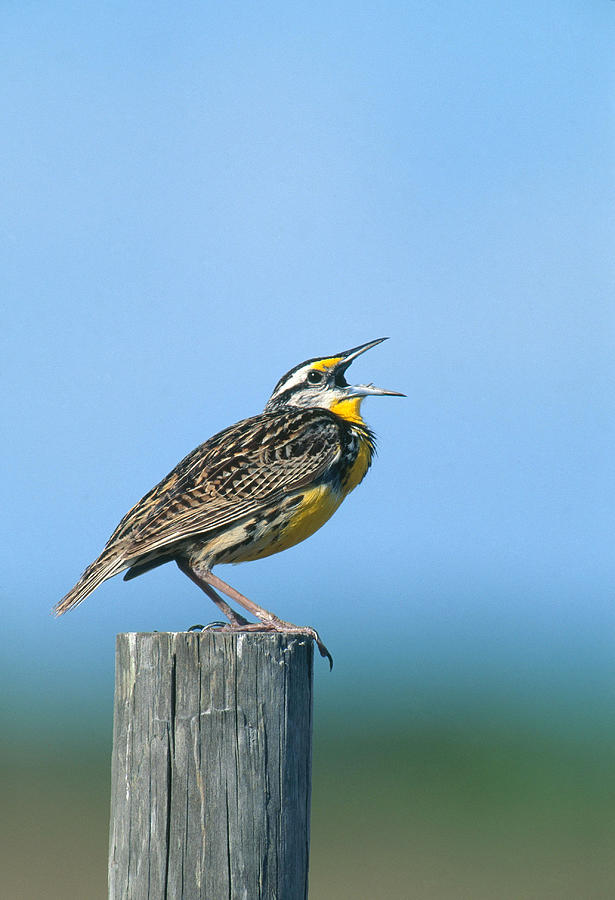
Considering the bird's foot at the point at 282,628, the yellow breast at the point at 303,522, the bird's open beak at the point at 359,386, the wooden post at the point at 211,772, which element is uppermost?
the bird's open beak at the point at 359,386

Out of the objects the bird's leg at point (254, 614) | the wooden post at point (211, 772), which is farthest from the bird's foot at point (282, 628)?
the wooden post at point (211, 772)

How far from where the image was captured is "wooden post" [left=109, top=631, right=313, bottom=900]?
113 inches

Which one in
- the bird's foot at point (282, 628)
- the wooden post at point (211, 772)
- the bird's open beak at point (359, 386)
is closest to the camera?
the wooden post at point (211, 772)

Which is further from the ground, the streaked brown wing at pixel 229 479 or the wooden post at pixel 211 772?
the streaked brown wing at pixel 229 479

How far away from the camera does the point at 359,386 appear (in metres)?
5.42

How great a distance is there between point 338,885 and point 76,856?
8.24 feet

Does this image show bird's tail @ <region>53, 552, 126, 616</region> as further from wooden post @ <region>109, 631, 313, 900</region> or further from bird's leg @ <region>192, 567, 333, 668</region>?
wooden post @ <region>109, 631, 313, 900</region>

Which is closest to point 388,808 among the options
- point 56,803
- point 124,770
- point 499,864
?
point 499,864

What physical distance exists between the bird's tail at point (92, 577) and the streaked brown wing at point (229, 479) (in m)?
0.05

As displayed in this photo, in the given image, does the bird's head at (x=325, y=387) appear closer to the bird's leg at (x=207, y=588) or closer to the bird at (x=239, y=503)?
the bird at (x=239, y=503)

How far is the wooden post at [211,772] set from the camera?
2.87 meters

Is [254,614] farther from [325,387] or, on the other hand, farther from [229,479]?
[325,387]

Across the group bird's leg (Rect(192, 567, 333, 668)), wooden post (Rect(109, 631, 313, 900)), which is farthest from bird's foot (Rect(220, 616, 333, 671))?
wooden post (Rect(109, 631, 313, 900))

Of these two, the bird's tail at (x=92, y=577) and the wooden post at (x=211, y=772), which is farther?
the bird's tail at (x=92, y=577)
